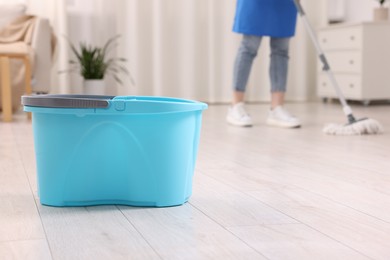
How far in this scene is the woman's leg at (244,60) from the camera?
3193mm

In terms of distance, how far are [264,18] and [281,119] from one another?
0.49m

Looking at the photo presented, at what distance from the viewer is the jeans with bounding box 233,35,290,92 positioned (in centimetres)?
320

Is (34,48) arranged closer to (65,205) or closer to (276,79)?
(276,79)

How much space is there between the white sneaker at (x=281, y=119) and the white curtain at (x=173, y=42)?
6.32 feet

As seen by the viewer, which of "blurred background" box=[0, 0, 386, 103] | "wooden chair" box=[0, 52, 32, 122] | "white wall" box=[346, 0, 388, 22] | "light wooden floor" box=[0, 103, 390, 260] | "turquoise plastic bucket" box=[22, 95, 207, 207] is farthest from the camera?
"white wall" box=[346, 0, 388, 22]

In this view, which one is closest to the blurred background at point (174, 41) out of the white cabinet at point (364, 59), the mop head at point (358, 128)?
the white cabinet at point (364, 59)

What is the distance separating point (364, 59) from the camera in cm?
460

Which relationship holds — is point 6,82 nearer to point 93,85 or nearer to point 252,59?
point 93,85

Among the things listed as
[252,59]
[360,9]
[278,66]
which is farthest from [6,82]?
[360,9]

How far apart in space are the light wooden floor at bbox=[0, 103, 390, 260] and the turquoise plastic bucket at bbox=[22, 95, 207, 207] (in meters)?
0.03

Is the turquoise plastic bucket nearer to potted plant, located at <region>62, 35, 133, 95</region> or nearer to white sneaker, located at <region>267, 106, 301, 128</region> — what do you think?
white sneaker, located at <region>267, 106, 301, 128</region>

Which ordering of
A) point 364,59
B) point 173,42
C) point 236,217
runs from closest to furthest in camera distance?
point 236,217
point 364,59
point 173,42

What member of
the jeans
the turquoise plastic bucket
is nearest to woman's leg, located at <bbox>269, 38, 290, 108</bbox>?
the jeans

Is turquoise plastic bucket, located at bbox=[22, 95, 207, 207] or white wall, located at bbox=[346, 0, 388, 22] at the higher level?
white wall, located at bbox=[346, 0, 388, 22]
